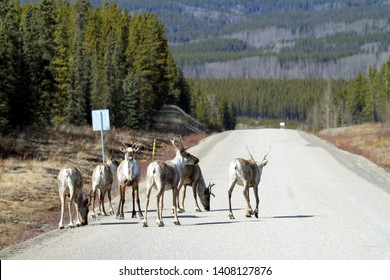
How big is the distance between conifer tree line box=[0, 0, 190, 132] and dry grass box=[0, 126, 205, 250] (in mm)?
1767

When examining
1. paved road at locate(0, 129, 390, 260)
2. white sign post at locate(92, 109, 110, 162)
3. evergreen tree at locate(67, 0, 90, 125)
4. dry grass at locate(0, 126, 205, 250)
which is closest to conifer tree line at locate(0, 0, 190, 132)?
evergreen tree at locate(67, 0, 90, 125)

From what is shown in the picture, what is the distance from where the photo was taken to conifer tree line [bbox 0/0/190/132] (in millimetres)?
37719

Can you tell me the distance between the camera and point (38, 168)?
82.7 feet

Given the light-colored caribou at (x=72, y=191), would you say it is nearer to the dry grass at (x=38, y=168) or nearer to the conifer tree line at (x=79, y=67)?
the dry grass at (x=38, y=168)

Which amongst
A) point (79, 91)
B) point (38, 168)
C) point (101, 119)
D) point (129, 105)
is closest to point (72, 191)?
point (38, 168)

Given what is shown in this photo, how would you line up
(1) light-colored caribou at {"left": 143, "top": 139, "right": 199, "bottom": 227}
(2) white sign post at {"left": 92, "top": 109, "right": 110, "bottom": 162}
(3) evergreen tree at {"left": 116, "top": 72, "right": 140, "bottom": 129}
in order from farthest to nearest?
1. (3) evergreen tree at {"left": 116, "top": 72, "right": 140, "bottom": 129}
2. (2) white sign post at {"left": 92, "top": 109, "right": 110, "bottom": 162}
3. (1) light-colored caribou at {"left": 143, "top": 139, "right": 199, "bottom": 227}

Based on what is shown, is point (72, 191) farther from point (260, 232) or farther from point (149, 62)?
point (149, 62)

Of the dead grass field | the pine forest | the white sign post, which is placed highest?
the pine forest

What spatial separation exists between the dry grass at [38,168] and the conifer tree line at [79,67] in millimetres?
1767

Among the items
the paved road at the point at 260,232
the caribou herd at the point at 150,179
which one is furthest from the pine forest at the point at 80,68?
the caribou herd at the point at 150,179

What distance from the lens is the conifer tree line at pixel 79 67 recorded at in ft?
124

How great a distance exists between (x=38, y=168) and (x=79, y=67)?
96.0 ft

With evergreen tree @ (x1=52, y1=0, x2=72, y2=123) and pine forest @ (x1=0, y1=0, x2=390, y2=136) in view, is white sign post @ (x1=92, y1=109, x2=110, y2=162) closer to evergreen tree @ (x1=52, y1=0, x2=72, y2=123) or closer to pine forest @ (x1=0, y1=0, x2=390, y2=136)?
pine forest @ (x1=0, y1=0, x2=390, y2=136)

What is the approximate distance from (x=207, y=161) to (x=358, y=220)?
18.5 metres
